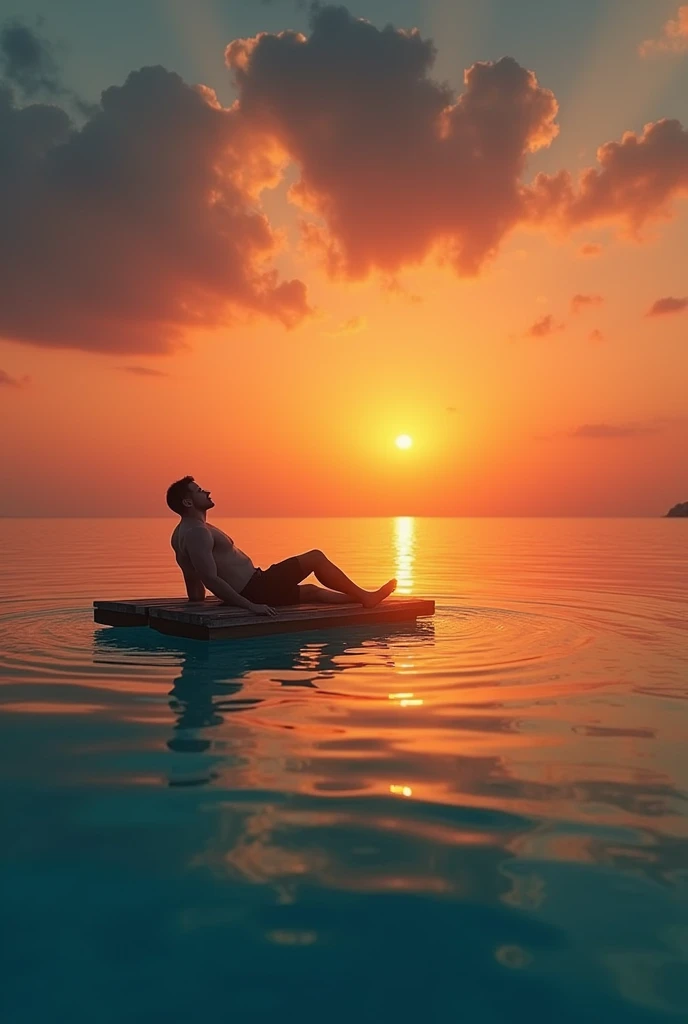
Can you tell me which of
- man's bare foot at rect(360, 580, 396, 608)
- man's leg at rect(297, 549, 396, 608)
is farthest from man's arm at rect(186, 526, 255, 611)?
man's bare foot at rect(360, 580, 396, 608)

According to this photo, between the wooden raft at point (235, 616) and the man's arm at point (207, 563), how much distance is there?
209 mm

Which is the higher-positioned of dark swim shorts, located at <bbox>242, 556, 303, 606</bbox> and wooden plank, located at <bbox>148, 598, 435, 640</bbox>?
dark swim shorts, located at <bbox>242, 556, 303, 606</bbox>

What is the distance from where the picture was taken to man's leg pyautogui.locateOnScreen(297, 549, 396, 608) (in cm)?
1216

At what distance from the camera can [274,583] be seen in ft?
40.2

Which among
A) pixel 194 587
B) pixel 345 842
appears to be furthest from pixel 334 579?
pixel 345 842

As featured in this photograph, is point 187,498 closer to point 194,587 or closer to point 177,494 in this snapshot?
point 177,494

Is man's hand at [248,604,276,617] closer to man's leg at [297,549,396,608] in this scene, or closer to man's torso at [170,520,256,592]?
man's torso at [170,520,256,592]

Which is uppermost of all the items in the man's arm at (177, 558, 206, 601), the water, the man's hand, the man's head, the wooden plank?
the man's head

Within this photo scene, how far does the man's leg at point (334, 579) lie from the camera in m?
12.2

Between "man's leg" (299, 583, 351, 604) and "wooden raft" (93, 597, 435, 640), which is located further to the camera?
"man's leg" (299, 583, 351, 604)

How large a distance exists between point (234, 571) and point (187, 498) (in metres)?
1.42

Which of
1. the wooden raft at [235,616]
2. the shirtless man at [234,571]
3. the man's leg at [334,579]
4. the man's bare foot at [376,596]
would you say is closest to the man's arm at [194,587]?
the shirtless man at [234,571]

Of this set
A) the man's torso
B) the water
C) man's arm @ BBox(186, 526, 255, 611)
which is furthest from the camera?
the man's torso

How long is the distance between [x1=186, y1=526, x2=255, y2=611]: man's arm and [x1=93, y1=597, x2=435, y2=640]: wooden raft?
0.68 ft
